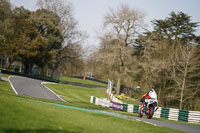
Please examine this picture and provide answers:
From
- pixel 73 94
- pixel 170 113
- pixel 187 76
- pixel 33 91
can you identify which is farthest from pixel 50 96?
pixel 187 76

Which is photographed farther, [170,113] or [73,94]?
[73,94]

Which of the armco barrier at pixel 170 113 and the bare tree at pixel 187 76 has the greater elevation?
the bare tree at pixel 187 76

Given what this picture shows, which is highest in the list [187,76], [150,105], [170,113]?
[187,76]

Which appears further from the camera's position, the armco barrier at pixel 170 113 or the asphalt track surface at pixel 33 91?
the asphalt track surface at pixel 33 91

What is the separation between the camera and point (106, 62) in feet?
168

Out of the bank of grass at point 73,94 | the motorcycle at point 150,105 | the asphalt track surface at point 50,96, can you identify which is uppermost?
the motorcycle at point 150,105

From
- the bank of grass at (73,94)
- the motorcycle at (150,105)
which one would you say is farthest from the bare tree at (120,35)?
the motorcycle at (150,105)

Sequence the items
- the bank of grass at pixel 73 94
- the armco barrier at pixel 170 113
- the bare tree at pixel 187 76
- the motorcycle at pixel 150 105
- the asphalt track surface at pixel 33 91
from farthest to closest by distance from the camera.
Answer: the bare tree at pixel 187 76, the bank of grass at pixel 73 94, the asphalt track surface at pixel 33 91, the armco barrier at pixel 170 113, the motorcycle at pixel 150 105

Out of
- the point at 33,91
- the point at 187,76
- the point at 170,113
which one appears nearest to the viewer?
the point at 170,113

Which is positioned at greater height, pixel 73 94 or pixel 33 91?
pixel 33 91

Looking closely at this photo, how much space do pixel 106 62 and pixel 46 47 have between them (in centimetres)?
1712

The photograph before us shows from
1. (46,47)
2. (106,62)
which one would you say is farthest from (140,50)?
(46,47)

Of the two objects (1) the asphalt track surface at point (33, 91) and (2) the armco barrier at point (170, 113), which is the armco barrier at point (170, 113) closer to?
(2) the armco barrier at point (170, 113)

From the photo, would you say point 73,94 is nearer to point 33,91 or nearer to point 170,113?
point 33,91
